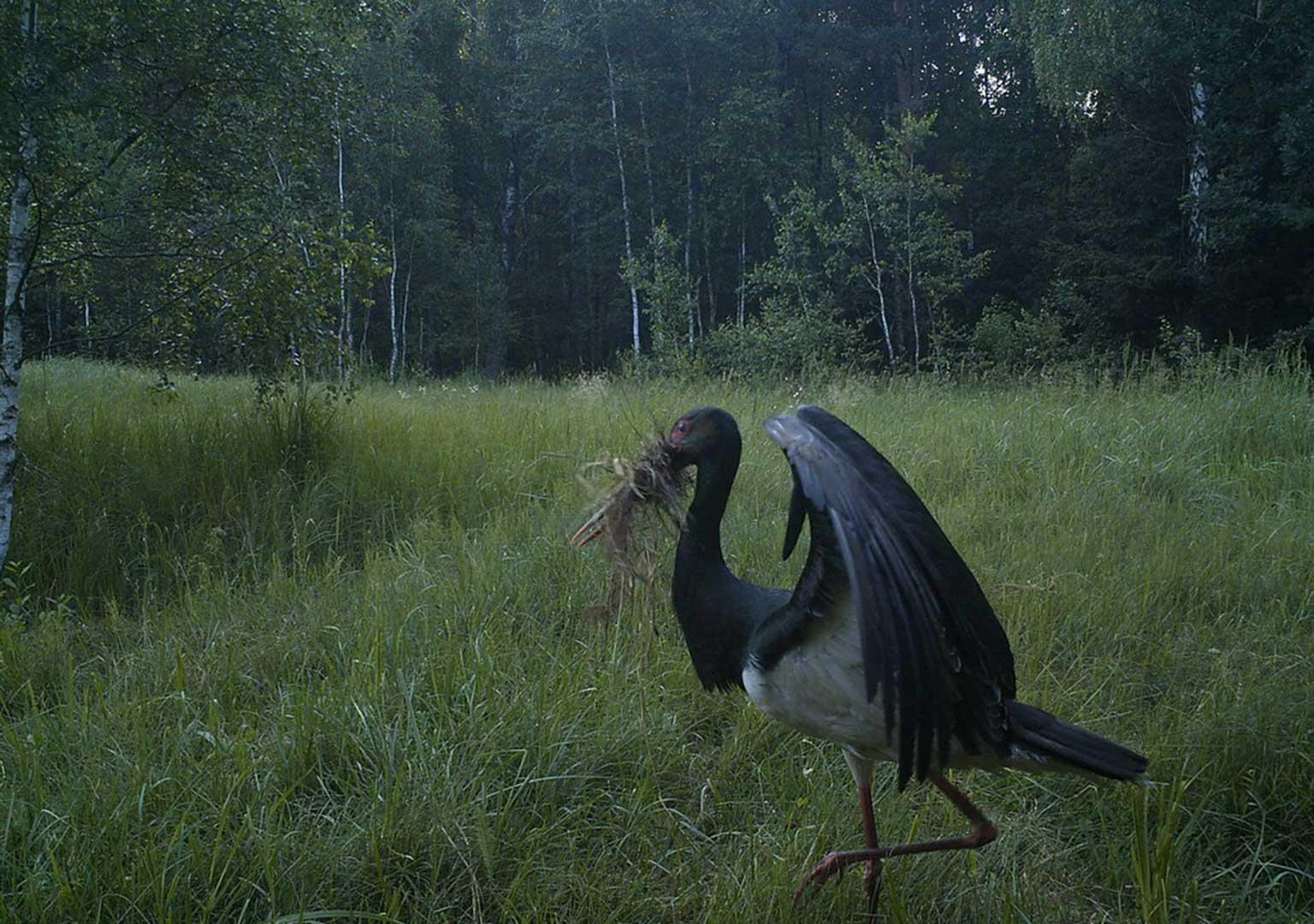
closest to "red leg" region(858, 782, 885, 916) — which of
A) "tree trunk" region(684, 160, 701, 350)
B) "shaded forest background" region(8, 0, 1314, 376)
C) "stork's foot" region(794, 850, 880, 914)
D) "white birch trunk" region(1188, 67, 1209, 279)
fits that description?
"stork's foot" region(794, 850, 880, 914)

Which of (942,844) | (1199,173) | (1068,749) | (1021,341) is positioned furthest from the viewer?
(1021,341)

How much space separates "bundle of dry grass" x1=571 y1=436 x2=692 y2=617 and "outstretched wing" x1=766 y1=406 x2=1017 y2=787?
2.35 feet

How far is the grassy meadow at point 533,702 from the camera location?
7.34 ft

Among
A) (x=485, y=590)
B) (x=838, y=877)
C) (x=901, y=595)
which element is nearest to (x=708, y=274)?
(x=485, y=590)

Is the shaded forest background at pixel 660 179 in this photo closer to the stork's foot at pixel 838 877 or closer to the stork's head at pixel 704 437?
the stork's head at pixel 704 437

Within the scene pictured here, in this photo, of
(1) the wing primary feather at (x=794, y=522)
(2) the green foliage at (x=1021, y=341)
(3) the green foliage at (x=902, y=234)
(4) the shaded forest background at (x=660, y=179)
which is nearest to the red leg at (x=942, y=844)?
(1) the wing primary feather at (x=794, y=522)

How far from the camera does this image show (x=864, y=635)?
1.61 meters

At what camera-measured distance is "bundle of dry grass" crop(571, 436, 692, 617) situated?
104 inches

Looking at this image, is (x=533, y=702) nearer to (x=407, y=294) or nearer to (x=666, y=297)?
(x=666, y=297)

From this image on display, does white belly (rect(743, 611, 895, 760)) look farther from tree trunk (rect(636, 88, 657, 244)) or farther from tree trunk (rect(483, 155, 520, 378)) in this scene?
tree trunk (rect(483, 155, 520, 378))

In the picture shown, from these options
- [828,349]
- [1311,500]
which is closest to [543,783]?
[1311,500]

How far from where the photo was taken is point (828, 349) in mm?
17578

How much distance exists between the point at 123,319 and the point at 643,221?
22.1 m

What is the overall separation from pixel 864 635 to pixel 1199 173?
16872 mm
